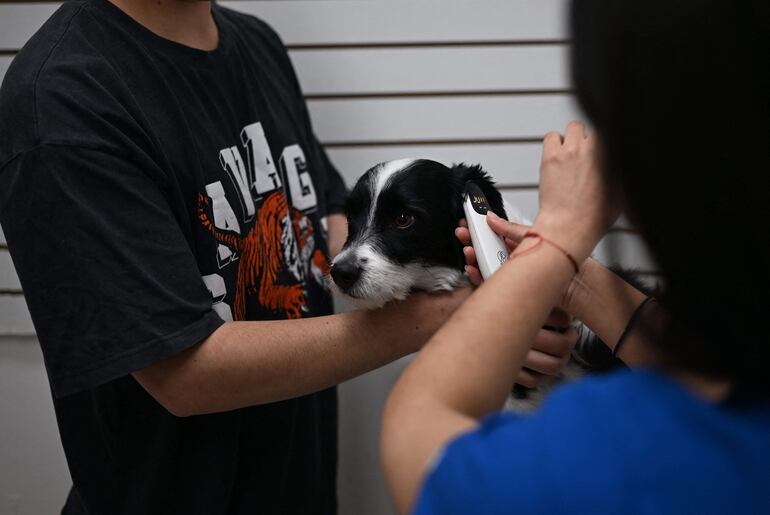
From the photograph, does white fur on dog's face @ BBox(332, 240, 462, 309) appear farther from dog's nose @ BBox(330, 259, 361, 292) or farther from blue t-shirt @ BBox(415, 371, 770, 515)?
blue t-shirt @ BBox(415, 371, 770, 515)

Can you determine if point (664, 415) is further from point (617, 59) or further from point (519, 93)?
point (519, 93)

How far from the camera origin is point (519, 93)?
2.06m

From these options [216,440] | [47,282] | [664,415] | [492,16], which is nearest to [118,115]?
[47,282]

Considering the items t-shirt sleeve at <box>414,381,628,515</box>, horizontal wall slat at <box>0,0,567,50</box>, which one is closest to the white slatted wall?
horizontal wall slat at <box>0,0,567,50</box>

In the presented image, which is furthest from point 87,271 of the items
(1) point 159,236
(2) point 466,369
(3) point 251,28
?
(3) point 251,28

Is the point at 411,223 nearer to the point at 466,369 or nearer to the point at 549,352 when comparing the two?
the point at 549,352

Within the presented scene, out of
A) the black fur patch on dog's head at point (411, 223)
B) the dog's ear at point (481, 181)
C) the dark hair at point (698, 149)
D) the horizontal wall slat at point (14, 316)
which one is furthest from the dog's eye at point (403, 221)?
the horizontal wall slat at point (14, 316)

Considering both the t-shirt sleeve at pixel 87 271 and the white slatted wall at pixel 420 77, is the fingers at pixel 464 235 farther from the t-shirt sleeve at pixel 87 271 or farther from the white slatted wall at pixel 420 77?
the white slatted wall at pixel 420 77

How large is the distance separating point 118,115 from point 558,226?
2.47ft

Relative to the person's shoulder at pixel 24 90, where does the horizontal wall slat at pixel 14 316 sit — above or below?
below

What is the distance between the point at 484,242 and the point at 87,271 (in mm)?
668

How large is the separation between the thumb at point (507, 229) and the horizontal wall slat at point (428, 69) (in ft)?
2.84

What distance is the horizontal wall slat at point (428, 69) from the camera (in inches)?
79.3

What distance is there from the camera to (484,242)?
1.25m
